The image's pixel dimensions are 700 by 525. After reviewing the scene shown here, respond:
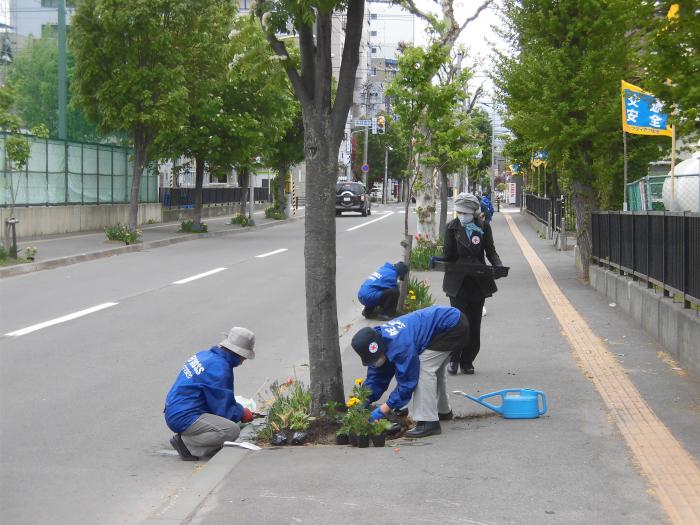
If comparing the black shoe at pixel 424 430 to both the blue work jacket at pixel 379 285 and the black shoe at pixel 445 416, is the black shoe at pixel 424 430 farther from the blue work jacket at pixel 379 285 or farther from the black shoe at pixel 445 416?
the blue work jacket at pixel 379 285

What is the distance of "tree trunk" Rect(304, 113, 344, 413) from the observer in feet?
24.7

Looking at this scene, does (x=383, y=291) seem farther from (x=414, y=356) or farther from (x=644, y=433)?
(x=644, y=433)

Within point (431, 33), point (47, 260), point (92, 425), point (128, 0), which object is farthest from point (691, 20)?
point (128, 0)

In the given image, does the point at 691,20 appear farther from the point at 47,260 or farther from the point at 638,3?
the point at 47,260

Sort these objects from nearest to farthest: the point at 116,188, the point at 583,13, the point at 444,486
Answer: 1. the point at 444,486
2. the point at 583,13
3. the point at 116,188

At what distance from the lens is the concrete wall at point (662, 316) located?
9656 mm

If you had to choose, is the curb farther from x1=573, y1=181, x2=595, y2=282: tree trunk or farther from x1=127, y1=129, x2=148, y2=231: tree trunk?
x1=573, y1=181, x2=595, y2=282: tree trunk

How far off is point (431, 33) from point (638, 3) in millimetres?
13314

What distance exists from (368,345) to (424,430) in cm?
80

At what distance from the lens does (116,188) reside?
122 ft

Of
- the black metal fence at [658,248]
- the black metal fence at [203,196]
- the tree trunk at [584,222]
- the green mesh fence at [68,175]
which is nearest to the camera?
the black metal fence at [658,248]

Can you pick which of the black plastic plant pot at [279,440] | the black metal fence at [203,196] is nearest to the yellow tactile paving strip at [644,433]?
the black plastic plant pot at [279,440]

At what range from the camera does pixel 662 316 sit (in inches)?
441

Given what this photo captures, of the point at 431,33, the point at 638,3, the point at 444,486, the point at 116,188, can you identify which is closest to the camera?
the point at 444,486
